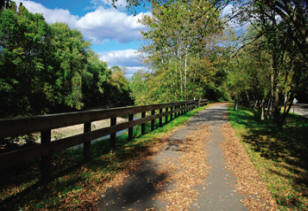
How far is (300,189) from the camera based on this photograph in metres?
3.85

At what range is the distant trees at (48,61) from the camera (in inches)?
708

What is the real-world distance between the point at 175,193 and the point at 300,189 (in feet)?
8.24

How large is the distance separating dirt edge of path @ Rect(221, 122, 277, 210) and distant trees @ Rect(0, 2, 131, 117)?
758cm

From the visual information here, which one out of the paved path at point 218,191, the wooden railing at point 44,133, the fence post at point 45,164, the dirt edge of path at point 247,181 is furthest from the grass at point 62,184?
the dirt edge of path at point 247,181

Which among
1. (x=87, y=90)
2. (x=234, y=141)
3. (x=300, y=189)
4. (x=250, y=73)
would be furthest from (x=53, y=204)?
(x=87, y=90)

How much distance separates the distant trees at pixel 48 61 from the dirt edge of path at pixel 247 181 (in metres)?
7.58

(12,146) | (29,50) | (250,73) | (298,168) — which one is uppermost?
(29,50)

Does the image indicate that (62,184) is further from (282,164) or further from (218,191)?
(282,164)

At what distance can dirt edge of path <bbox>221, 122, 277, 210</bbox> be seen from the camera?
3199 mm

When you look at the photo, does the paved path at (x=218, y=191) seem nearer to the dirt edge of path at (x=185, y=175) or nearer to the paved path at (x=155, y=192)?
the paved path at (x=155, y=192)

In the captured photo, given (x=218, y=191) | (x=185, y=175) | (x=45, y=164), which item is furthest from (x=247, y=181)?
(x=45, y=164)

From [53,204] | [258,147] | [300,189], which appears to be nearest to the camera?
[53,204]

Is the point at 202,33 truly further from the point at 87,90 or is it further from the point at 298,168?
the point at 87,90

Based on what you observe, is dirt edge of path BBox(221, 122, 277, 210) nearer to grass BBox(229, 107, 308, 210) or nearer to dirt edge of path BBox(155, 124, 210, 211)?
grass BBox(229, 107, 308, 210)
